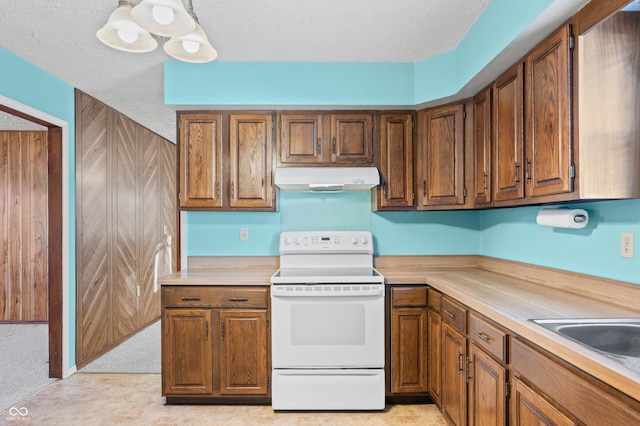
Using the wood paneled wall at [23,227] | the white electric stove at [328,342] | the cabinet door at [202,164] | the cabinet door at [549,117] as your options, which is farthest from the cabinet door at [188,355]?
the wood paneled wall at [23,227]

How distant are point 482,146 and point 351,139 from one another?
937 mm

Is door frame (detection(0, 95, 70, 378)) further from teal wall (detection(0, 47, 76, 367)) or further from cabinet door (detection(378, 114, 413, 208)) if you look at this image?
cabinet door (detection(378, 114, 413, 208))

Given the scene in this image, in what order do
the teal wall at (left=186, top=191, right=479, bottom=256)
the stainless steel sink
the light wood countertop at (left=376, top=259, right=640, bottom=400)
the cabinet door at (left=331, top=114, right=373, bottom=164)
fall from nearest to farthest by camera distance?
the light wood countertop at (left=376, top=259, right=640, bottom=400)
the stainless steel sink
the cabinet door at (left=331, top=114, right=373, bottom=164)
the teal wall at (left=186, top=191, right=479, bottom=256)

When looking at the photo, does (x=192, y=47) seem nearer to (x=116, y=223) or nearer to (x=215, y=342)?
(x=215, y=342)

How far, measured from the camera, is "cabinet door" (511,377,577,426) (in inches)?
46.9

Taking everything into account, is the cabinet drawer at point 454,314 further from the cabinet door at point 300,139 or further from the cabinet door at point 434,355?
the cabinet door at point 300,139

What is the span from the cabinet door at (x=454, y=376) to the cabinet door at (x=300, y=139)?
153 cm

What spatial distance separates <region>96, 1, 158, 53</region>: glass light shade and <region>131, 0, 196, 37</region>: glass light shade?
108 mm

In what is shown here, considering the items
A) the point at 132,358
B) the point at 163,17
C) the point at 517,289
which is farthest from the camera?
the point at 132,358

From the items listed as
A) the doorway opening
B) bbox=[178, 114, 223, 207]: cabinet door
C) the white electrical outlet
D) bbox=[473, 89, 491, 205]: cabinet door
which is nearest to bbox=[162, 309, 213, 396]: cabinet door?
bbox=[178, 114, 223, 207]: cabinet door

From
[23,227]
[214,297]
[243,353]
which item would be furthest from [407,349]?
[23,227]

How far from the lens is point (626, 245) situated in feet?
5.32

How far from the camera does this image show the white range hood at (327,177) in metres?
2.63

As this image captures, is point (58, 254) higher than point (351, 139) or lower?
lower
